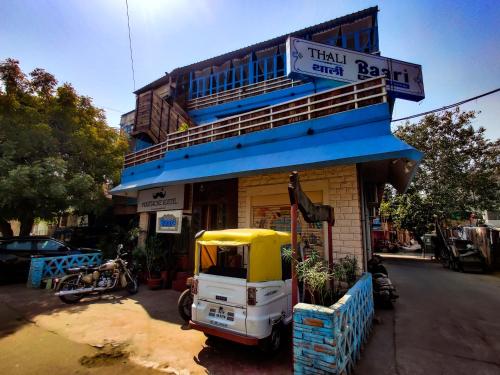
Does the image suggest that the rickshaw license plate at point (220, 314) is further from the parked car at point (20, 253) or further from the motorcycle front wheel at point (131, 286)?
the parked car at point (20, 253)

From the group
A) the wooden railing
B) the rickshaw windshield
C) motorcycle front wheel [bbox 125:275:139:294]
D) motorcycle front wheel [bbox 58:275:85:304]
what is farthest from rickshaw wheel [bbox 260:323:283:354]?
the wooden railing

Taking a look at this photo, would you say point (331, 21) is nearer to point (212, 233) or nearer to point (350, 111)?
point (350, 111)

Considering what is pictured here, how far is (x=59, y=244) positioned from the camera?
11195 mm

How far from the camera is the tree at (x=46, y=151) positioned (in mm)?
10609

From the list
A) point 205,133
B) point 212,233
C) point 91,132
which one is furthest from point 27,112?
point 212,233

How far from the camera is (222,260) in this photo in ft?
20.2

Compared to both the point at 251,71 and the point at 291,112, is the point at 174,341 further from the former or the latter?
the point at 251,71

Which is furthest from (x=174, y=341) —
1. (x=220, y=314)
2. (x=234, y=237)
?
(x=234, y=237)

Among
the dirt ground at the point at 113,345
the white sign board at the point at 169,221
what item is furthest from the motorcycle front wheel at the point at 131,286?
the white sign board at the point at 169,221

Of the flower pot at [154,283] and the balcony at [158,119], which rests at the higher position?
the balcony at [158,119]

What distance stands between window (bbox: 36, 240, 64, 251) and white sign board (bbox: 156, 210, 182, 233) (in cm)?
498

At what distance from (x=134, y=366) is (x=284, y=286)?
2744mm

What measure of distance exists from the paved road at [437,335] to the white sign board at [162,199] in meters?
7.27

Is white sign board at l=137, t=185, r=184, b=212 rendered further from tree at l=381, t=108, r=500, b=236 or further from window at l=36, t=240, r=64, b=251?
tree at l=381, t=108, r=500, b=236
